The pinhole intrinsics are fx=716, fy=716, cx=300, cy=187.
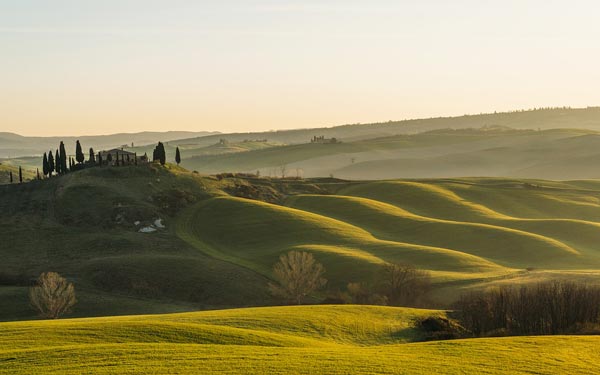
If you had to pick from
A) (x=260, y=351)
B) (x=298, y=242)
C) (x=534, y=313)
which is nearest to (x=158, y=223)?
(x=298, y=242)

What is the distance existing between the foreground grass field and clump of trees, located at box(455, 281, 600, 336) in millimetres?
6240

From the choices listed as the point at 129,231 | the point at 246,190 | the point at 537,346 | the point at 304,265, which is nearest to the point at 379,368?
the point at 537,346

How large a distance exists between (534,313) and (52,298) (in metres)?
56.1

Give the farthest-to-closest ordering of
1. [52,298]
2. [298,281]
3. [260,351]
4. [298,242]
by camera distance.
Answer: [298,242] → [298,281] → [52,298] → [260,351]

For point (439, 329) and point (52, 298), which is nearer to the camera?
point (439, 329)

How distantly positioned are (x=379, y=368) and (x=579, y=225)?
4446 inches

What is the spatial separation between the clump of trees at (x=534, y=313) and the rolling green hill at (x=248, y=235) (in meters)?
28.0

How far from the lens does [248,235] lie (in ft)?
419

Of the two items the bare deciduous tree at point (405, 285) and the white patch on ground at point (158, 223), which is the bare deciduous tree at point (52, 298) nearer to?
the bare deciduous tree at point (405, 285)

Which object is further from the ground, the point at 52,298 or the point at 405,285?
the point at 405,285

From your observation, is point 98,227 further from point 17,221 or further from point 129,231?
point 17,221

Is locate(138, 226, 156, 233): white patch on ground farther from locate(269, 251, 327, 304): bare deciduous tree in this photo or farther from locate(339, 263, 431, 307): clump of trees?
locate(339, 263, 431, 307): clump of trees

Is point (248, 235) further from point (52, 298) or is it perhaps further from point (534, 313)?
point (534, 313)

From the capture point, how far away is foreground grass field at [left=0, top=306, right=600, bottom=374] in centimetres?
3544
